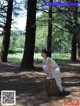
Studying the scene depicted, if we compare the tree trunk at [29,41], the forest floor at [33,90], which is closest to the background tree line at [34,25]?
the tree trunk at [29,41]

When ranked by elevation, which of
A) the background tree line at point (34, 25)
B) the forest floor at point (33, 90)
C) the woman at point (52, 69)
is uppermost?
the background tree line at point (34, 25)

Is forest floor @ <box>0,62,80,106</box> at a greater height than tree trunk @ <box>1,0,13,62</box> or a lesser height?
lesser

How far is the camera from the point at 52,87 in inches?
343

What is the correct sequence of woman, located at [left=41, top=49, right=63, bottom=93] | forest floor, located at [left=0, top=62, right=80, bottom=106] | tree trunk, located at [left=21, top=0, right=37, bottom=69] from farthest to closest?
tree trunk, located at [left=21, top=0, right=37, bottom=69] → woman, located at [left=41, top=49, right=63, bottom=93] → forest floor, located at [left=0, top=62, right=80, bottom=106]

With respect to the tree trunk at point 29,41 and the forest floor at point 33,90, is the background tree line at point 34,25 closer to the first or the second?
the tree trunk at point 29,41

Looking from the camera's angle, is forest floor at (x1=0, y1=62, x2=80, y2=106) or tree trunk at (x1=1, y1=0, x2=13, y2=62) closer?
forest floor at (x1=0, y1=62, x2=80, y2=106)

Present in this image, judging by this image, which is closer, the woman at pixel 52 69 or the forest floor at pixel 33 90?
the forest floor at pixel 33 90

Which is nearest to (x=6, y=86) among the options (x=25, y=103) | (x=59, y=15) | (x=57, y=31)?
(x=25, y=103)

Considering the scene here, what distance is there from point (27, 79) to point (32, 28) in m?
4.46

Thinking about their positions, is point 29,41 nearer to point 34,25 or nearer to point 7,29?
point 34,25

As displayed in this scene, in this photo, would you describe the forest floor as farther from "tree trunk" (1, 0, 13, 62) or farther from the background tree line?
"tree trunk" (1, 0, 13, 62)

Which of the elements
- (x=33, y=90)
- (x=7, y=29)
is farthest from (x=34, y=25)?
(x=7, y=29)

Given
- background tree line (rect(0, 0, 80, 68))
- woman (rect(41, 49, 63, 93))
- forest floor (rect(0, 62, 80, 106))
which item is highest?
background tree line (rect(0, 0, 80, 68))

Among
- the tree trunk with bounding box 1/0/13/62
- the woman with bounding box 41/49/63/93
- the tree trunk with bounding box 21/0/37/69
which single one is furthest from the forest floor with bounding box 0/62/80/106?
the tree trunk with bounding box 1/0/13/62
